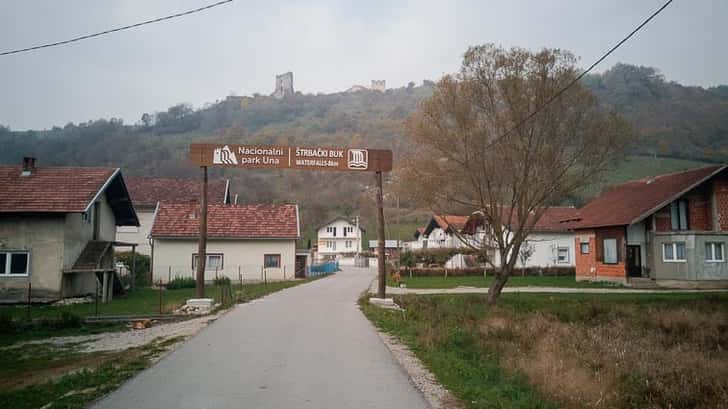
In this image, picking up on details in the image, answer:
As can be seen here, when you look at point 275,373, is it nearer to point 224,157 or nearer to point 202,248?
point 202,248

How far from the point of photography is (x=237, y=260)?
38.6m

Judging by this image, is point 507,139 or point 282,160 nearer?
point 282,160

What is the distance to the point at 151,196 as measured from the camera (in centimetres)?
4731

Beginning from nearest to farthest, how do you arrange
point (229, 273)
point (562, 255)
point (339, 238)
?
1. point (229, 273)
2. point (562, 255)
3. point (339, 238)

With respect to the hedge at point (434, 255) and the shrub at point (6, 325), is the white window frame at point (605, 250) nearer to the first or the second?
the hedge at point (434, 255)

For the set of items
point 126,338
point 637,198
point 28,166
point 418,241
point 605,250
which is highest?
point 28,166

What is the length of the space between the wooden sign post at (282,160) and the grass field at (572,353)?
209 inches

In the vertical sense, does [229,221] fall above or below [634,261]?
above

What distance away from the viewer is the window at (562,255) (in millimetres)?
50019

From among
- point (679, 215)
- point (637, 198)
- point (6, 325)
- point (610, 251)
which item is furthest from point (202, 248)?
point (679, 215)

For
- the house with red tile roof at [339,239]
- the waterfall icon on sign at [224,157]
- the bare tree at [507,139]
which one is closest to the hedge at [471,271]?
the bare tree at [507,139]

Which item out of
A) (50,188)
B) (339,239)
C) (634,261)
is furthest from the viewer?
(339,239)

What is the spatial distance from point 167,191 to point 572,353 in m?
43.6

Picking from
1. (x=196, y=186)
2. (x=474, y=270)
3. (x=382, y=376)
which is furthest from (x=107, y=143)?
(x=382, y=376)
